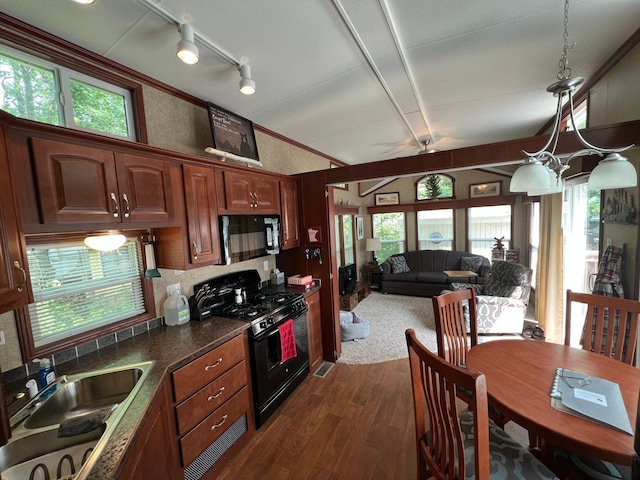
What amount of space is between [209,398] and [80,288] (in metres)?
1.12

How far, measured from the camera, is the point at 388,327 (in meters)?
4.07

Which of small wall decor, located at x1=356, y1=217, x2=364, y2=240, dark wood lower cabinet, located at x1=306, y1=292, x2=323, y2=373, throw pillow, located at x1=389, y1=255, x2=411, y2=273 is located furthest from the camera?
small wall decor, located at x1=356, y1=217, x2=364, y2=240

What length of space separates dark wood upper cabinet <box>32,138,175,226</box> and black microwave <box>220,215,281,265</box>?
1.61 ft

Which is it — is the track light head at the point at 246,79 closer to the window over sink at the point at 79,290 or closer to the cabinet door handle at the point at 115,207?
the cabinet door handle at the point at 115,207

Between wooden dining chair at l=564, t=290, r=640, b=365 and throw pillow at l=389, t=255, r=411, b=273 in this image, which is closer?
wooden dining chair at l=564, t=290, r=640, b=365

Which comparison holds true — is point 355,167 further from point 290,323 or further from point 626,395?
point 626,395

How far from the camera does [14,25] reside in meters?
1.36

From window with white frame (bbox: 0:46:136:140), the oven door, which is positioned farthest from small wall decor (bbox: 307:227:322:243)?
window with white frame (bbox: 0:46:136:140)

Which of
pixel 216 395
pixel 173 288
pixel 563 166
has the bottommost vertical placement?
pixel 216 395

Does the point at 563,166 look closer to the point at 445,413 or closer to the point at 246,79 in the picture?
the point at 445,413

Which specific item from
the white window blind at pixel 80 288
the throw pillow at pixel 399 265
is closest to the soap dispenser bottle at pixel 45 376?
the white window blind at pixel 80 288

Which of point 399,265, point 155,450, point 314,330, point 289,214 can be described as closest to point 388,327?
point 314,330

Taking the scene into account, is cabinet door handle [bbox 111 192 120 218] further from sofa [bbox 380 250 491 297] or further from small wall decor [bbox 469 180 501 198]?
small wall decor [bbox 469 180 501 198]

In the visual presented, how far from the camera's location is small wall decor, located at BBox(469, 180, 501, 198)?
575 centimetres
